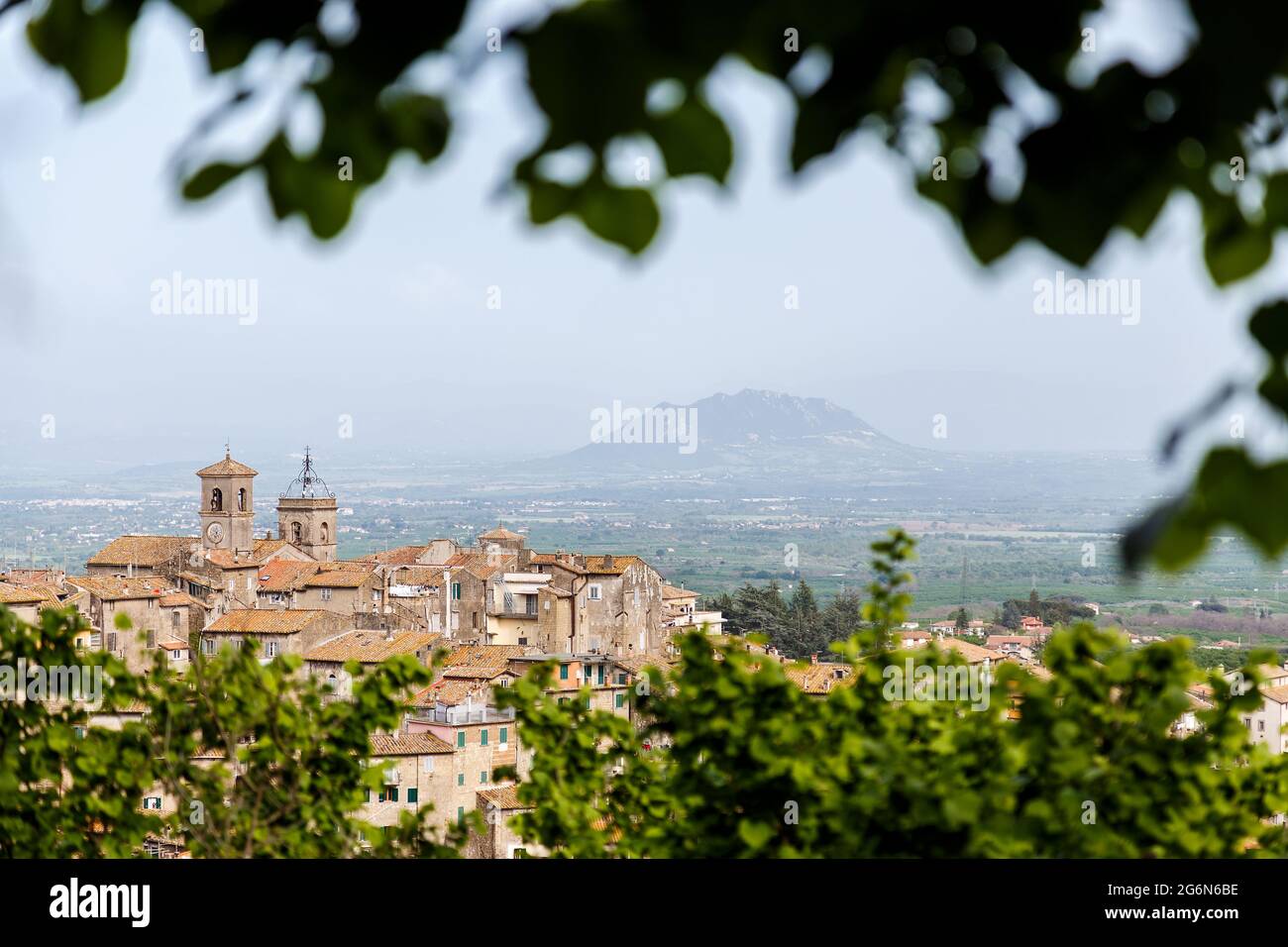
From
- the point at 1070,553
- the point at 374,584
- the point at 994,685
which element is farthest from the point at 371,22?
the point at 374,584

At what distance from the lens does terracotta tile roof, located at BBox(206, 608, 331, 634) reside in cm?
1426

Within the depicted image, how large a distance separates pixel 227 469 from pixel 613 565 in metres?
16.1

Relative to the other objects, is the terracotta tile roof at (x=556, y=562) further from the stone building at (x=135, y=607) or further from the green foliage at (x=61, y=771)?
the green foliage at (x=61, y=771)

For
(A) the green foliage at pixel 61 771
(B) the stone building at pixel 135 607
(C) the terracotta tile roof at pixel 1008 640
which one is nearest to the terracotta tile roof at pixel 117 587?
(B) the stone building at pixel 135 607

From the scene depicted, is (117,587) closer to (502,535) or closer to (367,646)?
(367,646)

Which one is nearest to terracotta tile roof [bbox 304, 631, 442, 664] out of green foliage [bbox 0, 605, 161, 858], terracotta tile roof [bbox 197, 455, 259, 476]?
green foliage [bbox 0, 605, 161, 858]

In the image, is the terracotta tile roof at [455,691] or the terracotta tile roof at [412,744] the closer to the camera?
the terracotta tile roof at [412,744]

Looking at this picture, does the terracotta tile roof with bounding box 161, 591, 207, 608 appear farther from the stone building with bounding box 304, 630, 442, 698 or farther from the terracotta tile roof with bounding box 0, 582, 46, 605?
the stone building with bounding box 304, 630, 442, 698

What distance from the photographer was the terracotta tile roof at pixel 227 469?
A: 2608 centimetres

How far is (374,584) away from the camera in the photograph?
1705 centimetres

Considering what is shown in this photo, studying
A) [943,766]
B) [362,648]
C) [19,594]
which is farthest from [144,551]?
[943,766]

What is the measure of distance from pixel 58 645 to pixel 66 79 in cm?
281

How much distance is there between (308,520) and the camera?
30.0 m
